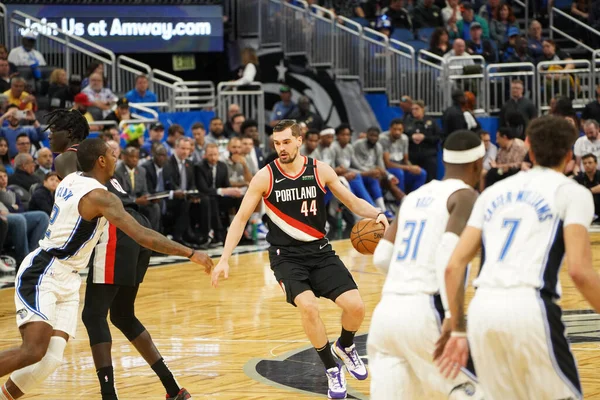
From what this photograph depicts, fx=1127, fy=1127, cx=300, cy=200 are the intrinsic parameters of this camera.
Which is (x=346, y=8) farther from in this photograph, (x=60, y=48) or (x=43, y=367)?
(x=43, y=367)

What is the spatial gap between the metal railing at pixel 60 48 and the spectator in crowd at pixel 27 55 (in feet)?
1.92

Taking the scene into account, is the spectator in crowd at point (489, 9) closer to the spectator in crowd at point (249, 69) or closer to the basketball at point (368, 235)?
the spectator in crowd at point (249, 69)

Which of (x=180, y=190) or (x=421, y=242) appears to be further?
(x=180, y=190)

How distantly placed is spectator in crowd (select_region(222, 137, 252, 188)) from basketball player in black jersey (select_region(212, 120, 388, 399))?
29.5 ft

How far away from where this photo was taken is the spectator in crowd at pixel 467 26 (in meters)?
22.9

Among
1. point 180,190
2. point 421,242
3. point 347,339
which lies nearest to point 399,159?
point 180,190

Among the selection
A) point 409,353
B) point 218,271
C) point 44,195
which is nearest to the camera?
point 409,353

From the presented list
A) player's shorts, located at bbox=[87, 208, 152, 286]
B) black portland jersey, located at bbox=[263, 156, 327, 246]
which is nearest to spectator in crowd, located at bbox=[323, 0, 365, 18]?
black portland jersey, located at bbox=[263, 156, 327, 246]

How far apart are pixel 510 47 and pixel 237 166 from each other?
321 inches

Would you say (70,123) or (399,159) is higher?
(70,123)

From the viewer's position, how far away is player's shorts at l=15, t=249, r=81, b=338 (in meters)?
6.24

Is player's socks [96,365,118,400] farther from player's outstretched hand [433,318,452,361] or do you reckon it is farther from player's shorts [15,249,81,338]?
player's outstretched hand [433,318,452,361]

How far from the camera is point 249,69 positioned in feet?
67.8

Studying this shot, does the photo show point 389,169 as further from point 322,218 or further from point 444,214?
point 444,214
